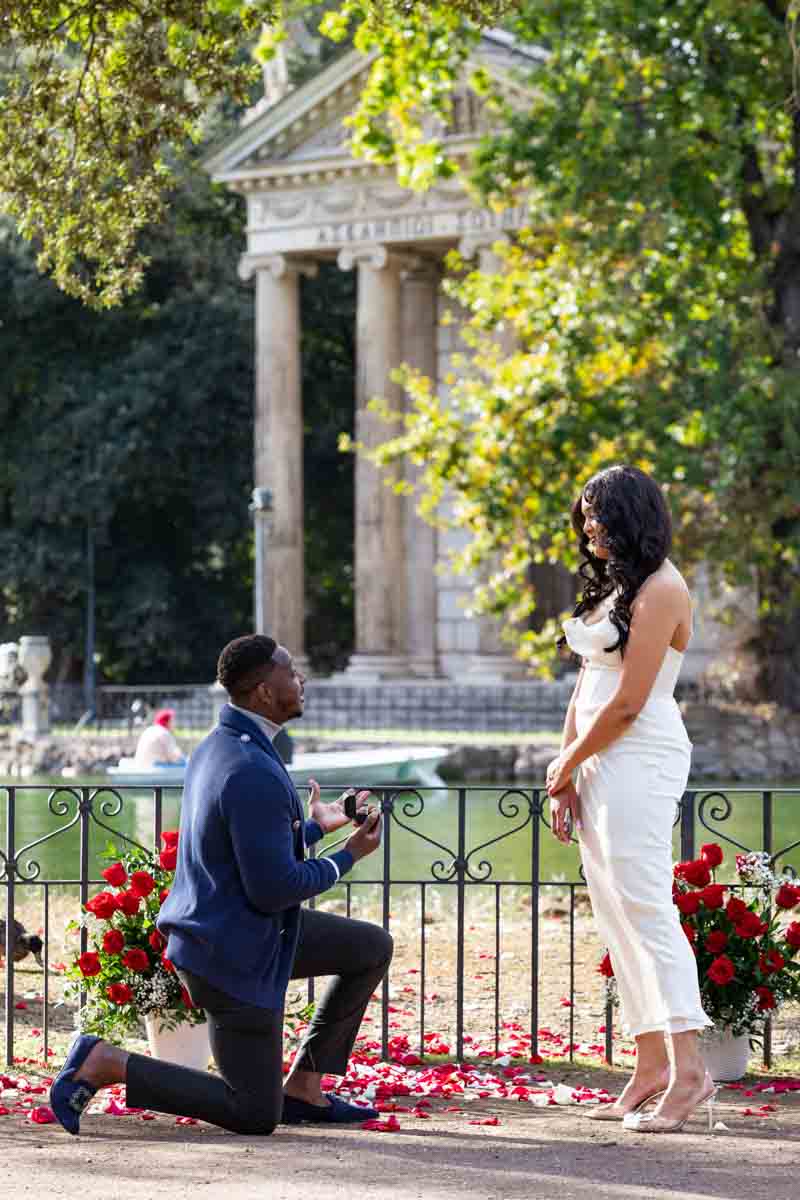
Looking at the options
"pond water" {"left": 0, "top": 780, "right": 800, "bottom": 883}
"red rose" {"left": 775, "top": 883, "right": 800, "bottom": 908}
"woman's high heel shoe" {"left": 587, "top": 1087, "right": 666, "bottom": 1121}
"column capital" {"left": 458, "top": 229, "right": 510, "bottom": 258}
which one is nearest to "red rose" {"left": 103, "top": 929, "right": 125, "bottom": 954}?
"woman's high heel shoe" {"left": 587, "top": 1087, "right": 666, "bottom": 1121}

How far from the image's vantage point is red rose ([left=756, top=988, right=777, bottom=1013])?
772 cm

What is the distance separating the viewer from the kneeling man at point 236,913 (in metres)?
6.42

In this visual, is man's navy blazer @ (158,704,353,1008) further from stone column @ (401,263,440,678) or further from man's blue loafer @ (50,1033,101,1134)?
stone column @ (401,263,440,678)

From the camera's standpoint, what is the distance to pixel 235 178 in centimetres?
4441

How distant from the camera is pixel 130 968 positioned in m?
7.51

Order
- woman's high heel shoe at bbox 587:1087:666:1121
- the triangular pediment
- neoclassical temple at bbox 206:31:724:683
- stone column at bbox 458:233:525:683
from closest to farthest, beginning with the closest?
woman's high heel shoe at bbox 587:1087:666:1121 < stone column at bbox 458:233:525:683 < the triangular pediment < neoclassical temple at bbox 206:31:724:683

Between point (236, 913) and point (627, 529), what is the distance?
5.62 ft

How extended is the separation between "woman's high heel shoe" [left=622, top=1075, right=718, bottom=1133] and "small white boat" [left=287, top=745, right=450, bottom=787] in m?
20.2

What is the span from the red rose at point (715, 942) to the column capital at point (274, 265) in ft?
123

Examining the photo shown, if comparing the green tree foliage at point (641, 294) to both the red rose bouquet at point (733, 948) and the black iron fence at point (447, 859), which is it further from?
the red rose bouquet at point (733, 948)

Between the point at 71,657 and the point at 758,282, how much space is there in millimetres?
28060

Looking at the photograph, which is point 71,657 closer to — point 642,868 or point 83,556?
point 83,556

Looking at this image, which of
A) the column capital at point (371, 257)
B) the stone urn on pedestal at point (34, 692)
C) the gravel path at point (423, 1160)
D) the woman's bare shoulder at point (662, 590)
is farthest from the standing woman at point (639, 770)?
the column capital at point (371, 257)

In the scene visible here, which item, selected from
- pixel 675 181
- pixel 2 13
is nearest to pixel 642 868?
pixel 2 13
